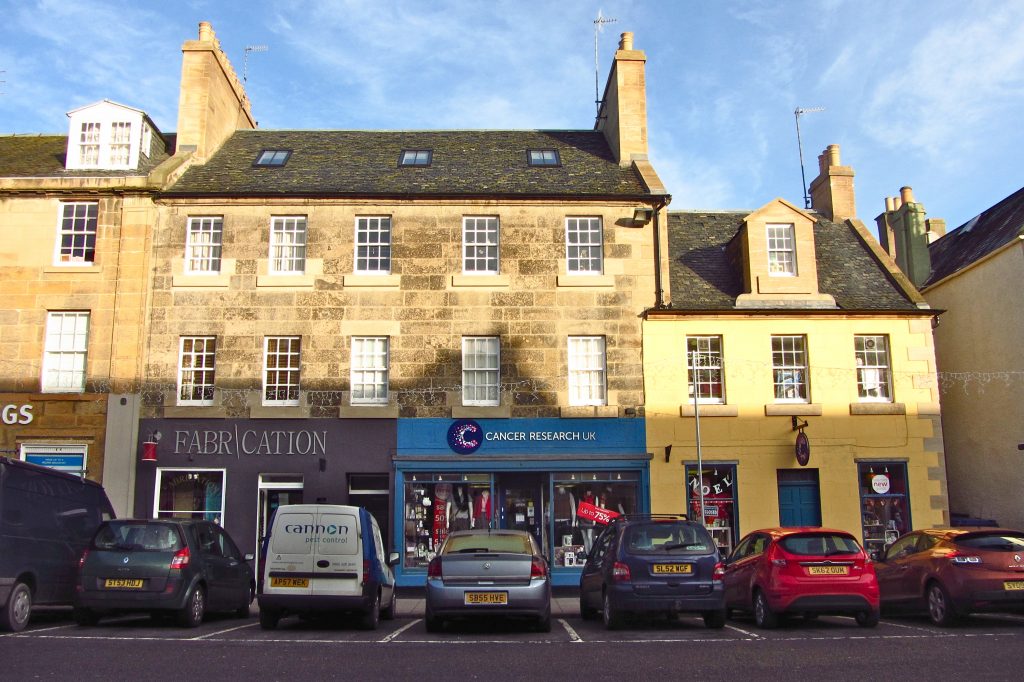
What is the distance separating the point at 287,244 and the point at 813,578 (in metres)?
14.4

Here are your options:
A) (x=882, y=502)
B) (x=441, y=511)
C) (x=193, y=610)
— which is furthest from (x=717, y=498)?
(x=193, y=610)

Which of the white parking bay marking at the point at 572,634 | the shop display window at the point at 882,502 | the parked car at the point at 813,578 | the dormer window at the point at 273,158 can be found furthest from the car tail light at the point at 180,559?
the shop display window at the point at 882,502

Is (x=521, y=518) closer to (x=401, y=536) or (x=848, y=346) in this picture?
(x=401, y=536)

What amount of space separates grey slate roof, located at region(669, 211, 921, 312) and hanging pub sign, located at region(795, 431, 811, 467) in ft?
10.9

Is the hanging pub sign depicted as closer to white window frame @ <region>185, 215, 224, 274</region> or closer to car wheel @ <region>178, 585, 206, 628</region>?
car wheel @ <region>178, 585, 206, 628</region>

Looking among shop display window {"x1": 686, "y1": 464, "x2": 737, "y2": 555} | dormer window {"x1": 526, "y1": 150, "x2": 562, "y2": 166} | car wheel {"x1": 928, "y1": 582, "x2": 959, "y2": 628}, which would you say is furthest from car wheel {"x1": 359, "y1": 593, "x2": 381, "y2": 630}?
dormer window {"x1": 526, "y1": 150, "x2": 562, "y2": 166}

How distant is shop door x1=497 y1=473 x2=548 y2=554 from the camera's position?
67.5 ft

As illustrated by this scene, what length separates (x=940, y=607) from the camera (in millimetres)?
13156

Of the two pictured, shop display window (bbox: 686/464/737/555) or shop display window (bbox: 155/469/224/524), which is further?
shop display window (bbox: 686/464/737/555)

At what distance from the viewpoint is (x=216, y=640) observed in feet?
36.8

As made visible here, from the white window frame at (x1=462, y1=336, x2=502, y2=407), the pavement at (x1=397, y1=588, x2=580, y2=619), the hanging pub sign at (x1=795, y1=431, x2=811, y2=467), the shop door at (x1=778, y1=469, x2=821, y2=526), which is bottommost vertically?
the pavement at (x1=397, y1=588, x2=580, y2=619)

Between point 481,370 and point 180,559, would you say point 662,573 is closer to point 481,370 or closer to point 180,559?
point 180,559

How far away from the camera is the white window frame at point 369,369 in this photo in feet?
68.6

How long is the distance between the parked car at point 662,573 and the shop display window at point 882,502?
32.2 ft
